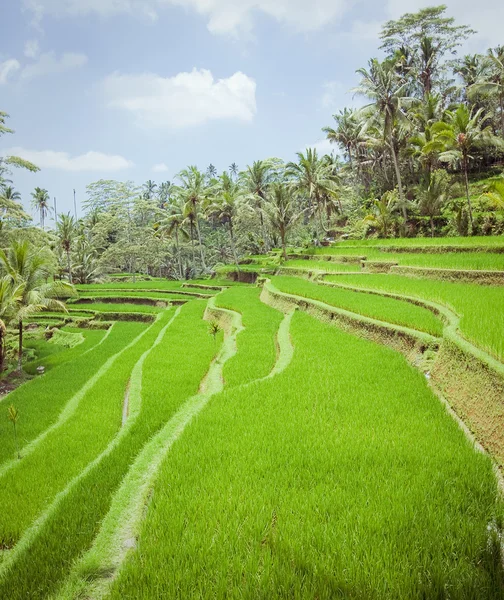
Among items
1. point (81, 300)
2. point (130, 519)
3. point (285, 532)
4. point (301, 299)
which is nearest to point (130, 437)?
point (130, 519)

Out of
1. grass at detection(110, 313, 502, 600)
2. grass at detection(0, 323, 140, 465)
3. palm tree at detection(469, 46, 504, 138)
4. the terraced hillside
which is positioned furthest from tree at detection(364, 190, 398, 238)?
grass at detection(110, 313, 502, 600)

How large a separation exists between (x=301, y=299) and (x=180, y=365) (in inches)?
226

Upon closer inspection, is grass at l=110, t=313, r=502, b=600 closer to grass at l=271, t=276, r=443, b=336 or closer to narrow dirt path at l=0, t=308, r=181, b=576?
narrow dirt path at l=0, t=308, r=181, b=576

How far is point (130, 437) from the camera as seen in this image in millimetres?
5988

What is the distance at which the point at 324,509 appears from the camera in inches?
125

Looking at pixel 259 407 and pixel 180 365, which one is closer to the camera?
pixel 259 407

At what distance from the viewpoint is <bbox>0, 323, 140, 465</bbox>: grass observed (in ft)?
26.4

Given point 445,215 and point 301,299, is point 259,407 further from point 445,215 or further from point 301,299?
point 445,215

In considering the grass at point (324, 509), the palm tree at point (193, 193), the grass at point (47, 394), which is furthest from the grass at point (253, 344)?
the palm tree at point (193, 193)

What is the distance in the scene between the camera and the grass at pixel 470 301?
571 cm

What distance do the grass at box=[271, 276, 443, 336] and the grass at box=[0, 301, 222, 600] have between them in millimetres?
4370

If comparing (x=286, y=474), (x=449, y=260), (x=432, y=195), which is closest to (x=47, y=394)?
(x=286, y=474)

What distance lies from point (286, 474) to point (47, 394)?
865 cm

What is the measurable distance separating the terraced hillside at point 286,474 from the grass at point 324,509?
0.6 inches
